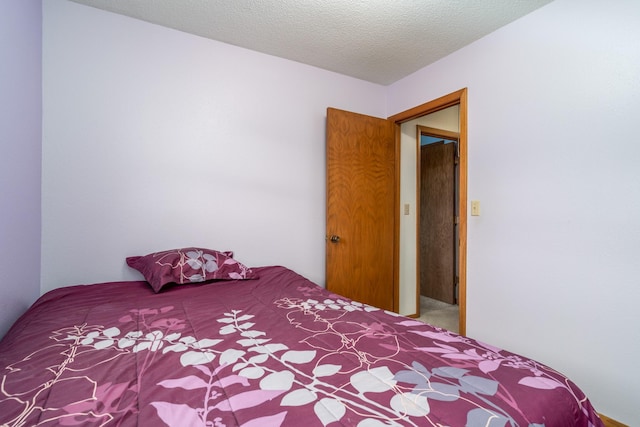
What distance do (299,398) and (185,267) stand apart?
4.41 ft

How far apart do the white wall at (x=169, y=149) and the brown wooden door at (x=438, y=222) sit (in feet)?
6.79

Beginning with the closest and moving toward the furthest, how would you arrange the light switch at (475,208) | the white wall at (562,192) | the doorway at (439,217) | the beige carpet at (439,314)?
the white wall at (562,192)
the light switch at (475,208)
the beige carpet at (439,314)
the doorway at (439,217)

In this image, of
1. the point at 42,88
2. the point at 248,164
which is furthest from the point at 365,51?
the point at 42,88

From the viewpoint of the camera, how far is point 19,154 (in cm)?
148

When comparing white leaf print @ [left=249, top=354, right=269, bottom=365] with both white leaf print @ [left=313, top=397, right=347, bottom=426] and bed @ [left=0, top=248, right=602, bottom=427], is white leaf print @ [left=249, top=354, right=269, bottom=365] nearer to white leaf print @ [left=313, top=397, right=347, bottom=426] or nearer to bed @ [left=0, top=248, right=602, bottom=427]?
bed @ [left=0, top=248, right=602, bottom=427]

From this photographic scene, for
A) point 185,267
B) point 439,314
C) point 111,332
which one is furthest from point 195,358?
point 439,314

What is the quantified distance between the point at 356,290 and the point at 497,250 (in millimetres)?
1208

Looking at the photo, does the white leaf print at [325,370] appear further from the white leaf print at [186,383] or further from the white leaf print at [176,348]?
the white leaf print at [176,348]

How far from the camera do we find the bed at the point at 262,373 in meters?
0.67

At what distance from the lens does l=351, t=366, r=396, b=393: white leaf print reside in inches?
30.3

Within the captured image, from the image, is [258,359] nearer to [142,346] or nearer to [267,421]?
[267,421]

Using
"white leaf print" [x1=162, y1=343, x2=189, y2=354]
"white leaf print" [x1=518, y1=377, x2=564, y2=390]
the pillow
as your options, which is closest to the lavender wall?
the pillow

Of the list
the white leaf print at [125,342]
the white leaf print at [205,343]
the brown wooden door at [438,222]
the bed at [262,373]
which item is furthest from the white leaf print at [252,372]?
the brown wooden door at [438,222]

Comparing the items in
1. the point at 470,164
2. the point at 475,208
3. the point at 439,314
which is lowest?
the point at 439,314
